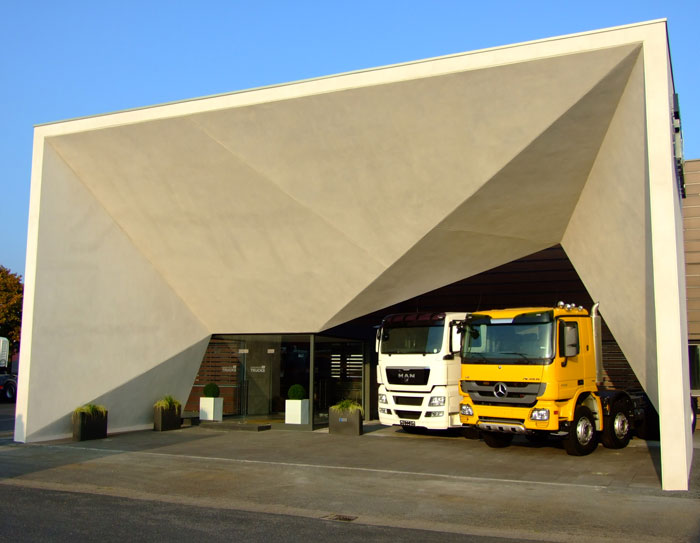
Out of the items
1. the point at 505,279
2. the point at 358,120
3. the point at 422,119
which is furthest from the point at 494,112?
the point at 505,279

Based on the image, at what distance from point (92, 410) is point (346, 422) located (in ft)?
19.0

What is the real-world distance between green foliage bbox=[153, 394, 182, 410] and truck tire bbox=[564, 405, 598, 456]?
9846mm

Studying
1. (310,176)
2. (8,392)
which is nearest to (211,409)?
(310,176)

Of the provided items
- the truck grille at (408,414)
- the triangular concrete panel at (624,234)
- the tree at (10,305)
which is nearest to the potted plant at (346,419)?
the truck grille at (408,414)

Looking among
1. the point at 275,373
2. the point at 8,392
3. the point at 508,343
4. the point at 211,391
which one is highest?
the point at 508,343

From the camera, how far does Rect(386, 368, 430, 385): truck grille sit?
535 inches

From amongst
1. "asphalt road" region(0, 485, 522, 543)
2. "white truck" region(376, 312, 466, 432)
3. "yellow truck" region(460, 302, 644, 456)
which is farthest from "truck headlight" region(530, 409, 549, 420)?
"asphalt road" region(0, 485, 522, 543)

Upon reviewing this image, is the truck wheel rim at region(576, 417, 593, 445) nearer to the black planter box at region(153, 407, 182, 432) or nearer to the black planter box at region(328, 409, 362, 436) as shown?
the black planter box at region(328, 409, 362, 436)

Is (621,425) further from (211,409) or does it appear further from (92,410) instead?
(92,410)

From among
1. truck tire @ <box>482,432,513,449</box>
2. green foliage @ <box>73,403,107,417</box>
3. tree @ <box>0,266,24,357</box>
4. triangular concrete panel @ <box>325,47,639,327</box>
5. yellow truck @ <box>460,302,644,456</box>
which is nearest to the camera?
triangular concrete panel @ <box>325,47,639,327</box>

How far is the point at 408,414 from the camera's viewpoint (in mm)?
13844

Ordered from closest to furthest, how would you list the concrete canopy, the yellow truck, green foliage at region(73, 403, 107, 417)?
the concrete canopy → the yellow truck → green foliage at region(73, 403, 107, 417)

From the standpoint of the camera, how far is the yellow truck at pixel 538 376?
36.0 ft

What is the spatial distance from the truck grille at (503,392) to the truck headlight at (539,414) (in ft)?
0.46
